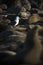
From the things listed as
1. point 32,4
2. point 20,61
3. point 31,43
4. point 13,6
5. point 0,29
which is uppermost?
point 32,4

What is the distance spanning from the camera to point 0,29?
14977 mm

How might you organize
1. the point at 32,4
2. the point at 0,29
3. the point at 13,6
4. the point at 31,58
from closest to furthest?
the point at 31,58
the point at 0,29
the point at 13,6
the point at 32,4

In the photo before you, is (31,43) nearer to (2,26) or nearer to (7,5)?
(2,26)

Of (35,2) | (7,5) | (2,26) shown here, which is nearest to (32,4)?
(35,2)

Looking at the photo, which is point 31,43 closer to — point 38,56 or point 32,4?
point 38,56

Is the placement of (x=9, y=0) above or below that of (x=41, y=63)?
above

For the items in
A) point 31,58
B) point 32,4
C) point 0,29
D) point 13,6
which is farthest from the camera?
point 32,4

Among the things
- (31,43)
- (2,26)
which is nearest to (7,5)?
(2,26)

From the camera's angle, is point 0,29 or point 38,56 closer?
point 38,56

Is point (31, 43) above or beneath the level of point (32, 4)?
beneath

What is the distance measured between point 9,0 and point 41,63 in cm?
2754

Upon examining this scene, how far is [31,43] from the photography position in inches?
266

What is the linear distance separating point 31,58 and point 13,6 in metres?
26.8

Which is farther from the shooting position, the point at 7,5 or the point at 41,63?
the point at 7,5
